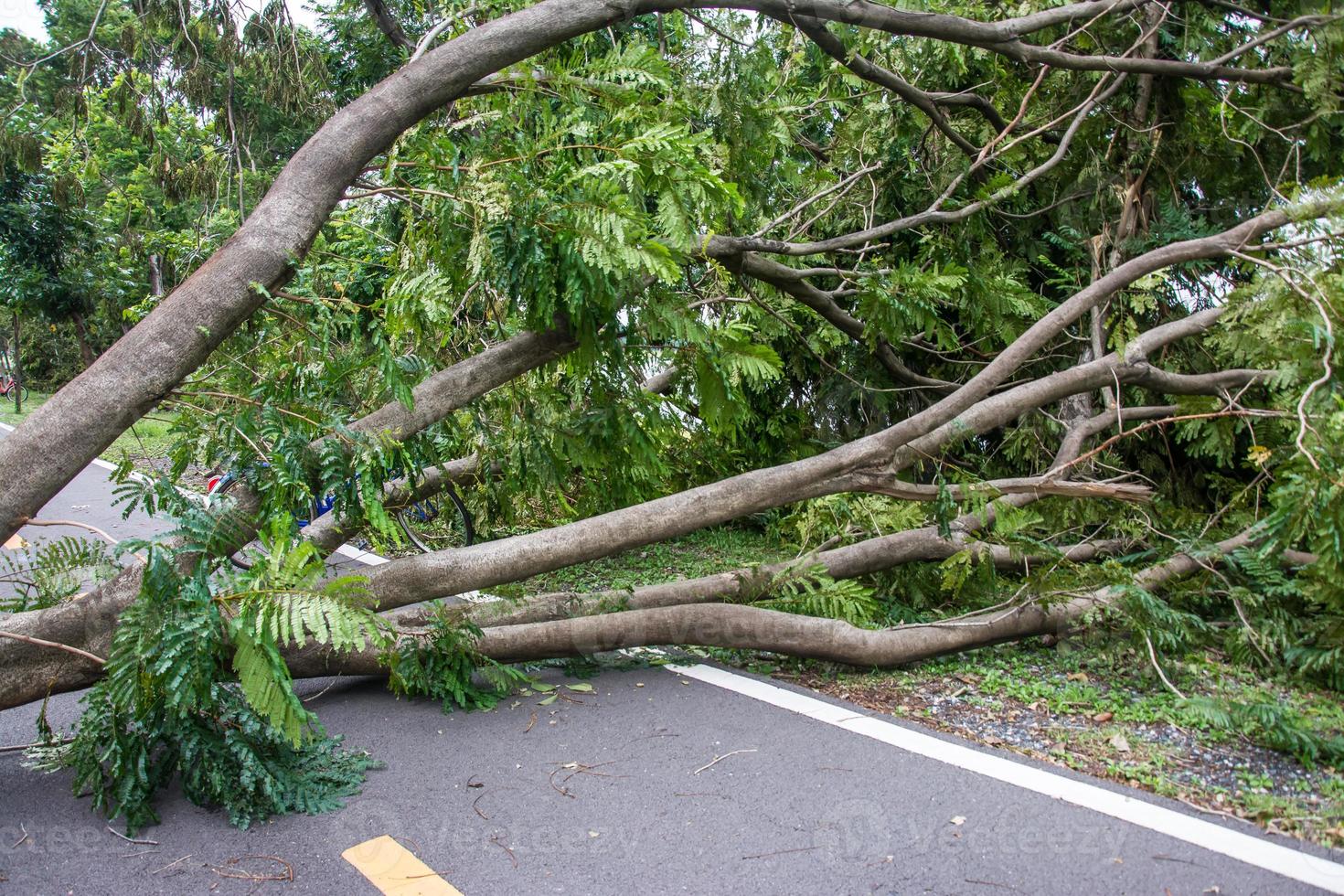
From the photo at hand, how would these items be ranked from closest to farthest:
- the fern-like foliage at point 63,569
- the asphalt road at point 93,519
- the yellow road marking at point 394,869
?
1. the yellow road marking at point 394,869
2. the fern-like foliage at point 63,569
3. the asphalt road at point 93,519

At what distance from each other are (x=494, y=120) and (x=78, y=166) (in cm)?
1107

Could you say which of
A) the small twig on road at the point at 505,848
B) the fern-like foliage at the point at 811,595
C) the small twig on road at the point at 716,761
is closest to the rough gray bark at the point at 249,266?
the small twig on road at the point at 505,848

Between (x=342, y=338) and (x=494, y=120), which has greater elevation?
(x=494, y=120)

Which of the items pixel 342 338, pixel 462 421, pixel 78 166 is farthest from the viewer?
pixel 78 166

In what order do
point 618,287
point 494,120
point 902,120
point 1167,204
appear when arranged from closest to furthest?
point 618,287, point 494,120, point 1167,204, point 902,120

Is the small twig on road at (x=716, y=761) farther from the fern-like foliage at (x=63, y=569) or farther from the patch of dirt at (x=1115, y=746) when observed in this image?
the fern-like foliage at (x=63, y=569)

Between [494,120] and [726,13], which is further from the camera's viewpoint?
[726,13]

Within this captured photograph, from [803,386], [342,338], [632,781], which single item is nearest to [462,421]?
[342,338]

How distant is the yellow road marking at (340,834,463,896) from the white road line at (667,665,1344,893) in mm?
1840

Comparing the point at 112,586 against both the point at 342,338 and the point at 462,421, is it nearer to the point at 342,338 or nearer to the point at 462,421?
the point at 342,338

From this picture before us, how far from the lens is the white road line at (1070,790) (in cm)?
282

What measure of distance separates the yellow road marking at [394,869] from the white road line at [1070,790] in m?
1.84

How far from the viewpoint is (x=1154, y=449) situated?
21.3ft

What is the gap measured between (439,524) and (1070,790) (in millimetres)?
6123
